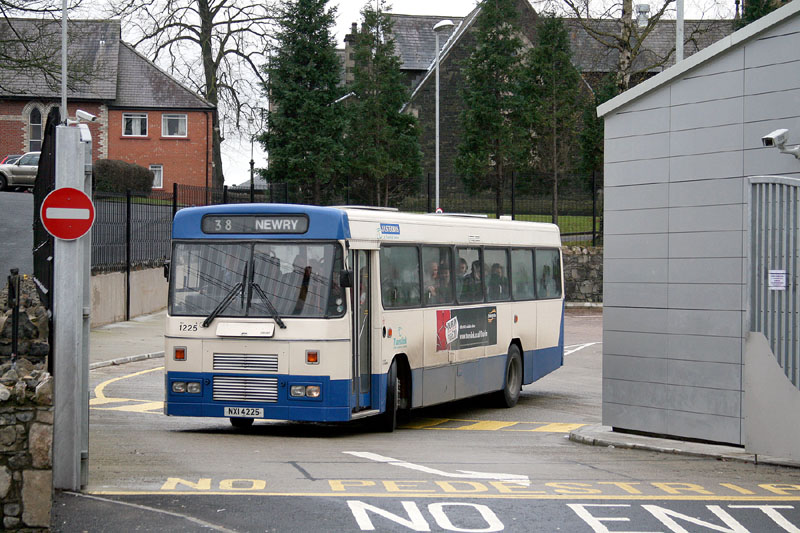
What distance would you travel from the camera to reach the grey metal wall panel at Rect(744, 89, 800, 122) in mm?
12461

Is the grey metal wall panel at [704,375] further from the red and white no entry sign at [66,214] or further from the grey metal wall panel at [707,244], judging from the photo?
the red and white no entry sign at [66,214]

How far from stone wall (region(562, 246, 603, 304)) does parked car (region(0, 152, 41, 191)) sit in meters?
19.7

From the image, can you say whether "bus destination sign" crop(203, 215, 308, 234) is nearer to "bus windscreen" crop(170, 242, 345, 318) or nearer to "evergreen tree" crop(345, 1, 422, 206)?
"bus windscreen" crop(170, 242, 345, 318)

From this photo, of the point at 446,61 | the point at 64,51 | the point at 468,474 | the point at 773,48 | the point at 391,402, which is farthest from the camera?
the point at 446,61

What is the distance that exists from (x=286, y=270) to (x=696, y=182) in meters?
4.94

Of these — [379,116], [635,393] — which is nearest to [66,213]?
[635,393]

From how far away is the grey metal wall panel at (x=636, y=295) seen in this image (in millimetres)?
13895

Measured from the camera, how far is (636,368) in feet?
46.3

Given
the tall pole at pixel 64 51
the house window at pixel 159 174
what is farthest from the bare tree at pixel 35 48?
the house window at pixel 159 174

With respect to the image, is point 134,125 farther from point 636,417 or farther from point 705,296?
point 705,296

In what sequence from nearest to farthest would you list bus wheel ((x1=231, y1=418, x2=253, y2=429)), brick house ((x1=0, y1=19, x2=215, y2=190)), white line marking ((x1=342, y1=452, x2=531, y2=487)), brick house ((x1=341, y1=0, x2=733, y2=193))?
white line marking ((x1=342, y1=452, x2=531, y2=487)), bus wheel ((x1=231, y1=418, x2=253, y2=429)), brick house ((x1=0, y1=19, x2=215, y2=190)), brick house ((x1=341, y1=0, x2=733, y2=193))

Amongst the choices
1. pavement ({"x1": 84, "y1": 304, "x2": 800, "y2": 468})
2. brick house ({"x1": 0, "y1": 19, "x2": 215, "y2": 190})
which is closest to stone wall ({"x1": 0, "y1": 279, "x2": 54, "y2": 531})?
pavement ({"x1": 84, "y1": 304, "x2": 800, "y2": 468})

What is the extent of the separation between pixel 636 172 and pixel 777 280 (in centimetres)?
264

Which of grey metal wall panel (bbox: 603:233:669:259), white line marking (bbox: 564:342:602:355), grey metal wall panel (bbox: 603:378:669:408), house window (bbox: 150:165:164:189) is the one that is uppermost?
house window (bbox: 150:165:164:189)
